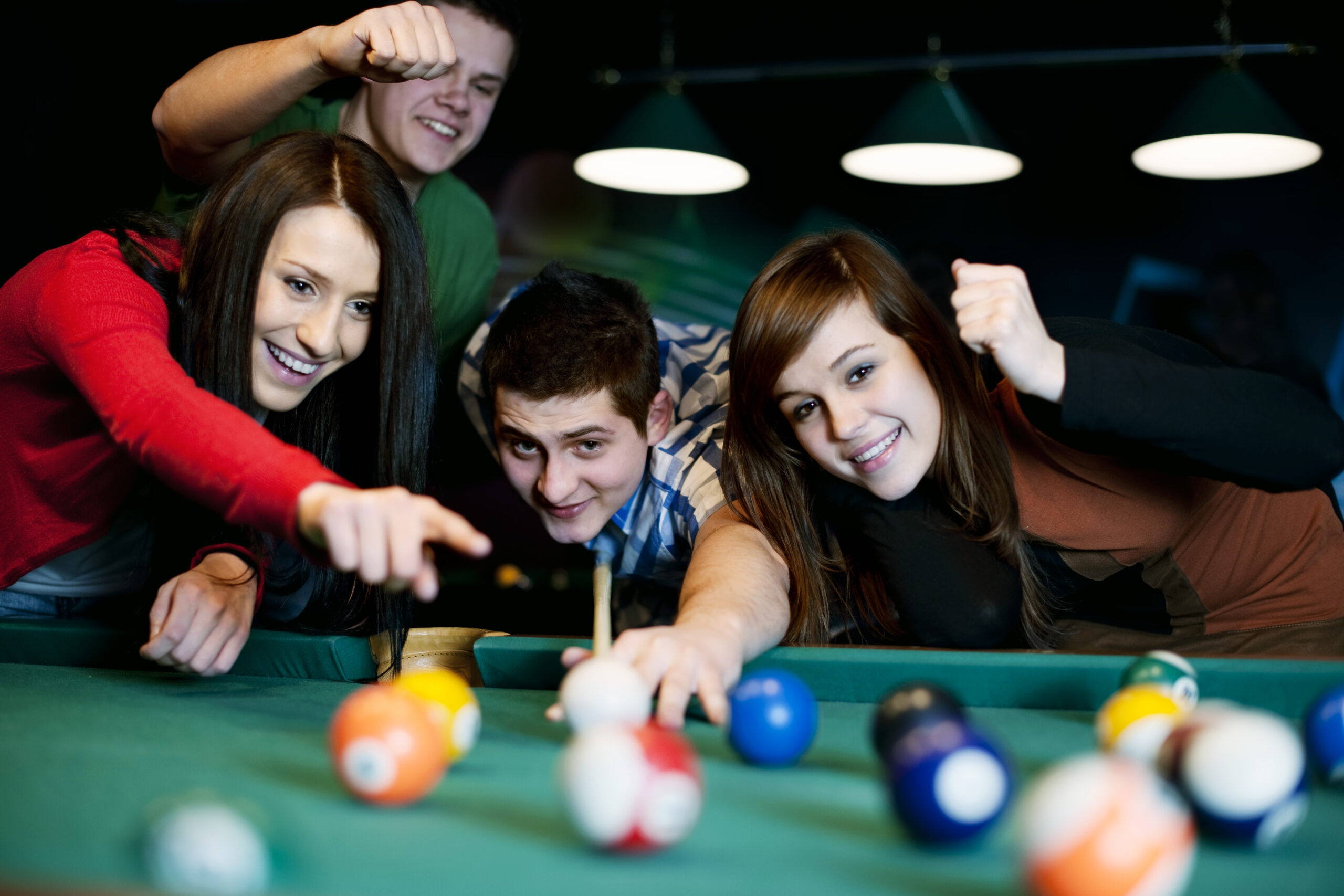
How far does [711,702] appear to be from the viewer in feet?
4.67

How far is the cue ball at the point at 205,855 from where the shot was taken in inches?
29.9

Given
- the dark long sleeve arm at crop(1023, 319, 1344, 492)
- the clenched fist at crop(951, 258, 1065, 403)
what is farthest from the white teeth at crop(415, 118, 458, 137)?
the dark long sleeve arm at crop(1023, 319, 1344, 492)

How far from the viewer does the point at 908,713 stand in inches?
40.9

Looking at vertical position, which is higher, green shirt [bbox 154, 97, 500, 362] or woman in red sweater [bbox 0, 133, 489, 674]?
green shirt [bbox 154, 97, 500, 362]

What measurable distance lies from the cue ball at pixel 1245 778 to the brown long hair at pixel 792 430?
105 cm

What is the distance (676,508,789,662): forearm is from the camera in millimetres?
1653

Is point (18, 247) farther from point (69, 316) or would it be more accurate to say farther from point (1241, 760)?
point (1241, 760)

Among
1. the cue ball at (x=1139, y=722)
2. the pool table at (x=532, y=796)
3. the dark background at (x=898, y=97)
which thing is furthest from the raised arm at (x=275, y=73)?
the dark background at (x=898, y=97)

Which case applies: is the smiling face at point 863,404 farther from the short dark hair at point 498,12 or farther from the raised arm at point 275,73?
the short dark hair at point 498,12

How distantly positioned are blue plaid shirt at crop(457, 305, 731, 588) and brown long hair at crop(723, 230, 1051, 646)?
0.89ft

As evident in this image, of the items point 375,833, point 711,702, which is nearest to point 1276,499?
point 711,702

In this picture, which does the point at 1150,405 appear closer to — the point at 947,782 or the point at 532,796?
the point at 947,782

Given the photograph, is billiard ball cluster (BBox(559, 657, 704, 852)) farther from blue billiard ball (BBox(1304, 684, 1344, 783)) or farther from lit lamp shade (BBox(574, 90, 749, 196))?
lit lamp shade (BBox(574, 90, 749, 196))

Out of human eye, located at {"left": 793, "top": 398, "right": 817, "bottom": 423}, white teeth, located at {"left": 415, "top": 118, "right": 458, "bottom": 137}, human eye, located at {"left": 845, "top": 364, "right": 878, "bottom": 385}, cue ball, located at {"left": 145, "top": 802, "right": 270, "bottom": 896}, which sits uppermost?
white teeth, located at {"left": 415, "top": 118, "right": 458, "bottom": 137}
